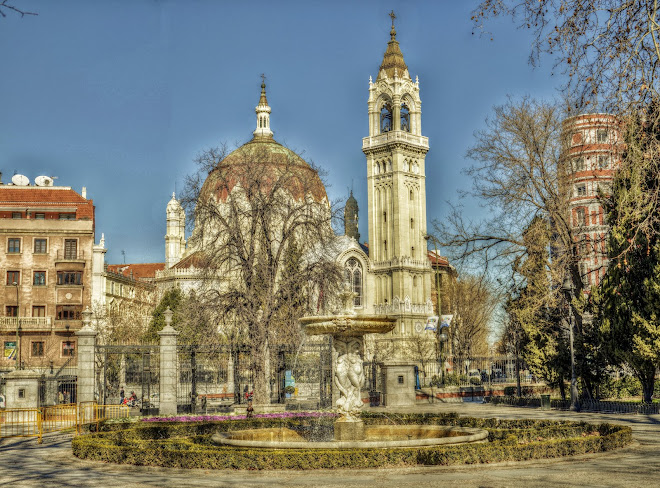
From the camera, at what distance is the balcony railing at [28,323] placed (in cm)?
5253

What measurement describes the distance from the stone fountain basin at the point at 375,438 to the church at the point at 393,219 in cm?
6122

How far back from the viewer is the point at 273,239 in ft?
97.7

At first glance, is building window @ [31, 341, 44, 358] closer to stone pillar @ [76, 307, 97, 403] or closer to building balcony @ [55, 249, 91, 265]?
building balcony @ [55, 249, 91, 265]

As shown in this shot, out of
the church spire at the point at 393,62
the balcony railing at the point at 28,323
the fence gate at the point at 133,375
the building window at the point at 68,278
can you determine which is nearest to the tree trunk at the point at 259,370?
the fence gate at the point at 133,375

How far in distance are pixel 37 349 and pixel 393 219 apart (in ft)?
131

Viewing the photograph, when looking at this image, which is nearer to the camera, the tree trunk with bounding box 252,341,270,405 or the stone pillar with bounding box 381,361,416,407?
the tree trunk with bounding box 252,341,270,405

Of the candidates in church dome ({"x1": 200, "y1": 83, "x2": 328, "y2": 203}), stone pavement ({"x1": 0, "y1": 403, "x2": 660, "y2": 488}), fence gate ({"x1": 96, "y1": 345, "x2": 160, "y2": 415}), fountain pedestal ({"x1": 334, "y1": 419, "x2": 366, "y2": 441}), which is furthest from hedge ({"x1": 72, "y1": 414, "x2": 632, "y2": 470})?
church dome ({"x1": 200, "y1": 83, "x2": 328, "y2": 203})

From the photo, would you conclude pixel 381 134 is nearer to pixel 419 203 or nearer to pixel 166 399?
pixel 419 203

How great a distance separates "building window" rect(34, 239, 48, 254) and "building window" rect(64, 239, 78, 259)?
1343 mm

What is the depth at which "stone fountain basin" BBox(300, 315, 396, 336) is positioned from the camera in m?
16.8

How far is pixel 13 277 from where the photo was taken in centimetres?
5462

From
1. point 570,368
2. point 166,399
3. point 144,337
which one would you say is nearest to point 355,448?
point 166,399

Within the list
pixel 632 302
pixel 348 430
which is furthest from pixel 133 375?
pixel 348 430

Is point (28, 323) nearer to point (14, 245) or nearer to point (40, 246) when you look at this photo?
point (40, 246)
